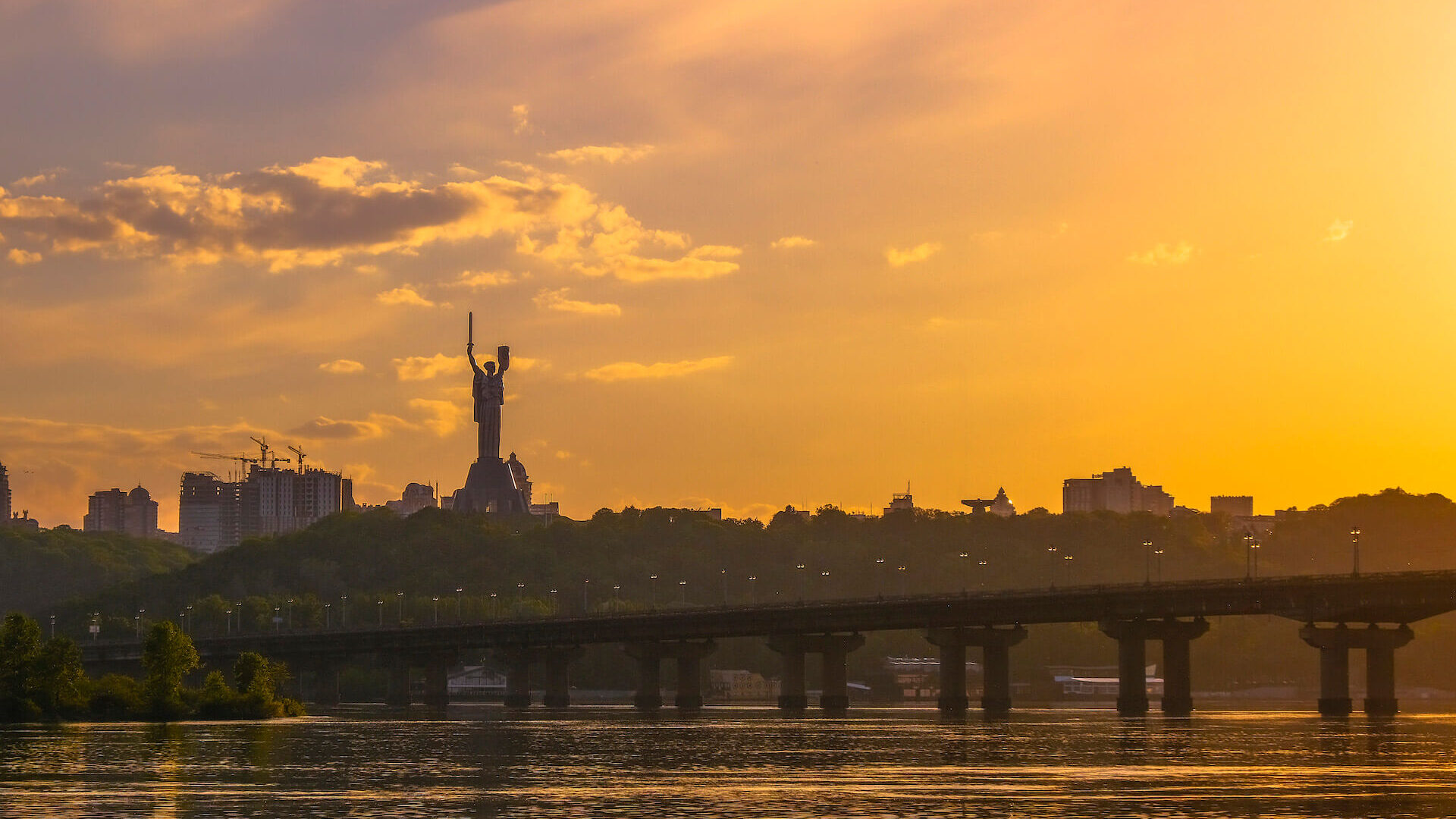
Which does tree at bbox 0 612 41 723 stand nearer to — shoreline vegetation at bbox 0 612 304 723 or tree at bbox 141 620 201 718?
shoreline vegetation at bbox 0 612 304 723

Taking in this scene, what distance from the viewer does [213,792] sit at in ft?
308

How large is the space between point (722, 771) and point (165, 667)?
268 ft

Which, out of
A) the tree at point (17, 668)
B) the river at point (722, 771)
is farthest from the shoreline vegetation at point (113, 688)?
the river at point (722, 771)

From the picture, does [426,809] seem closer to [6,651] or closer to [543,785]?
[543,785]

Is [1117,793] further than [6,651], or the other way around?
[6,651]

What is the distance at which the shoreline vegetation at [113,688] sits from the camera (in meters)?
169

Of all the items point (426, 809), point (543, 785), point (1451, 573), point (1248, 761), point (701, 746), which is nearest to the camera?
point (426, 809)

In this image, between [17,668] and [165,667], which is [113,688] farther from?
[17,668]

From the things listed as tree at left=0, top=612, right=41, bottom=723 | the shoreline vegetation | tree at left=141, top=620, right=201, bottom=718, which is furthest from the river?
tree at left=141, top=620, right=201, bottom=718

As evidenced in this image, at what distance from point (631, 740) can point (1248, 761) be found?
49537 mm

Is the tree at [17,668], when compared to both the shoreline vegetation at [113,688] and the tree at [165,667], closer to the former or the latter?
the shoreline vegetation at [113,688]

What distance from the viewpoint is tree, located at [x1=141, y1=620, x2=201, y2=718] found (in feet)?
578

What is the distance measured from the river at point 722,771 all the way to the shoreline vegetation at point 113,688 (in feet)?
28.3

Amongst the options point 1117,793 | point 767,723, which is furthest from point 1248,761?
point 767,723
